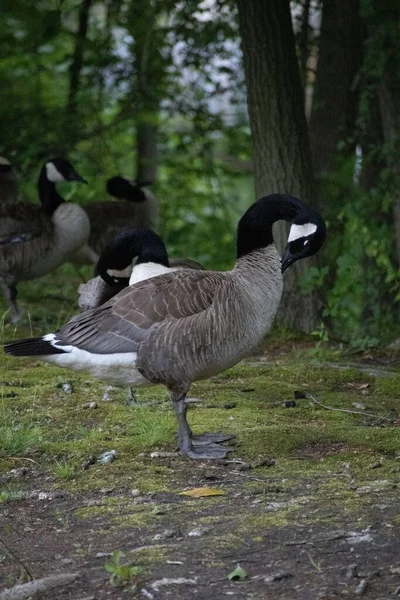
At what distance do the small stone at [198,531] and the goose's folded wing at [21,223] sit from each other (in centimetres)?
697

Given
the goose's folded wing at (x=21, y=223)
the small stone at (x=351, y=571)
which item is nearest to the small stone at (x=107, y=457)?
the small stone at (x=351, y=571)

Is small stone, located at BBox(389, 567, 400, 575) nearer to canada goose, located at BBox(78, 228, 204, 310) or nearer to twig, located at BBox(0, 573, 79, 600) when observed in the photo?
twig, located at BBox(0, 573, 79, 600)

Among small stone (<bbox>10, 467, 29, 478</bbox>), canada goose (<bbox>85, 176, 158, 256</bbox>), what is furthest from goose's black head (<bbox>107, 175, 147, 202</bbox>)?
small stone (<bbox>10, 467, 29, 478</bbox>)

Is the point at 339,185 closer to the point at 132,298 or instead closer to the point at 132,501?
the point at 132,298

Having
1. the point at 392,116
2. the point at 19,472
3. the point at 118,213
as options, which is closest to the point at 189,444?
the point at 19,472

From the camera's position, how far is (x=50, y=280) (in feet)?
44.4

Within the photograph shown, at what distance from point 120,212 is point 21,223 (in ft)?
6.06

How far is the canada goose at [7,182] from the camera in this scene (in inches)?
473

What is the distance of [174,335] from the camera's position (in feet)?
19.2

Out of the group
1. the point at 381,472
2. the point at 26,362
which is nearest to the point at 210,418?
the point at 381,472

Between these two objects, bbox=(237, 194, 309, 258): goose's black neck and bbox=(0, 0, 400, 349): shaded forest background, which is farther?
bbox=(0, 0, 400, 349): shaded forest background

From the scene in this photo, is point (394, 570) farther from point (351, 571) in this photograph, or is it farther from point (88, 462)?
point (88, 462)

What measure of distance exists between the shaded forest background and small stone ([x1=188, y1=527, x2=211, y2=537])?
384cm

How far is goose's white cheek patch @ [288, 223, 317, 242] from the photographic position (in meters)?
6.44
